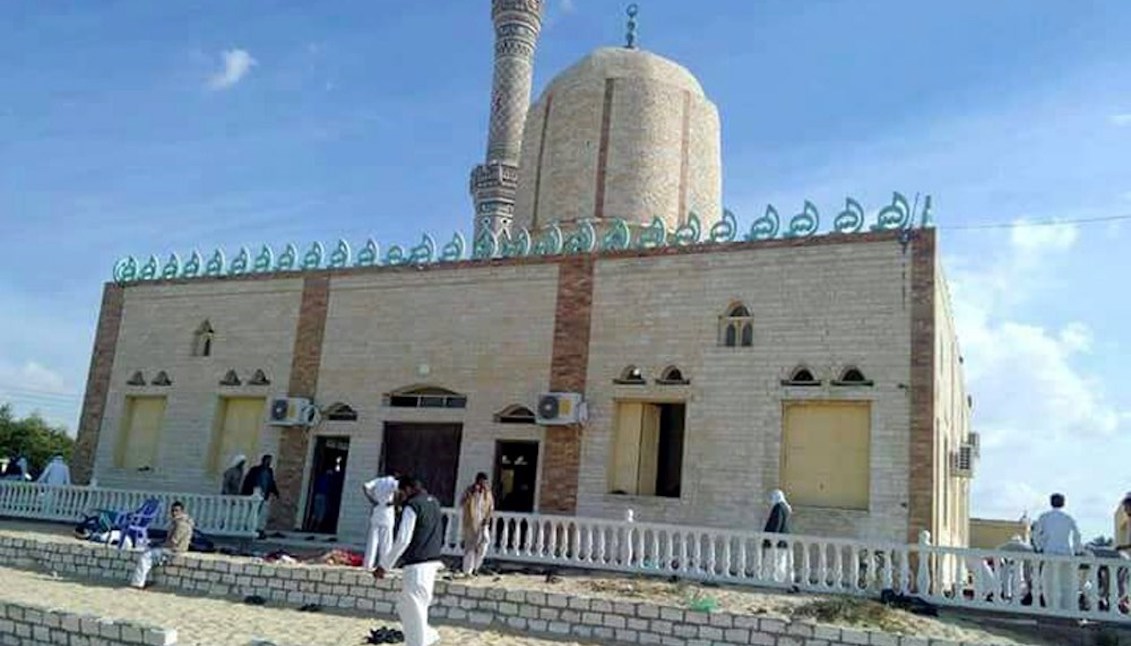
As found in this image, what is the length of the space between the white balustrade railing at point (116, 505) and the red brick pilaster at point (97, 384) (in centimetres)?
140

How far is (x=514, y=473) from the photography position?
15797mm

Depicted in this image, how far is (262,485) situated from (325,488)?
1.12 meters

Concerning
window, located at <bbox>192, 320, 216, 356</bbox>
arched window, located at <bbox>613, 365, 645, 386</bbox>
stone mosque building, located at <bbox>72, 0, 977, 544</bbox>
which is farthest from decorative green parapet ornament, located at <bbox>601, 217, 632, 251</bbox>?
window, located at <bbox>192, 320, 216, 356</bbox>

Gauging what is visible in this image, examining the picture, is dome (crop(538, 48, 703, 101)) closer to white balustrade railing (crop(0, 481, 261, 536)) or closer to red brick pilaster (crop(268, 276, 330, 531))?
red brick pilaster (crop(268, 276, 330, 531))

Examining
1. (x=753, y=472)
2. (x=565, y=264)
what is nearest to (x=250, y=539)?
(x=565, y=264)

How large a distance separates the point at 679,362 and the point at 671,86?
7198mm

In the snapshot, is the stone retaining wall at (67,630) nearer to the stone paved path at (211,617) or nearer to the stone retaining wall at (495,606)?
the stone paved path at (211,617)

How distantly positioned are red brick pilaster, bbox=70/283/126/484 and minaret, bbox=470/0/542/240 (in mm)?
12569

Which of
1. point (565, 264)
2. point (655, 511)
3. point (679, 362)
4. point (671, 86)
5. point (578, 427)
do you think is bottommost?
point (655, 511)

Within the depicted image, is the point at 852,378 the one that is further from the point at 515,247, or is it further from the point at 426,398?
the point at 426,398

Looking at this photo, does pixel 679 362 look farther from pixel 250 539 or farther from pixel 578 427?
pixel 250 539

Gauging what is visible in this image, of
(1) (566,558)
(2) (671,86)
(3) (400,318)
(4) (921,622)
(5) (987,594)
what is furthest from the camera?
(2) (671,86)

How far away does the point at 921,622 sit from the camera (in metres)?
9.95

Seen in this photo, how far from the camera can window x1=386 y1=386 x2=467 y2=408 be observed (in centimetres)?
1614
